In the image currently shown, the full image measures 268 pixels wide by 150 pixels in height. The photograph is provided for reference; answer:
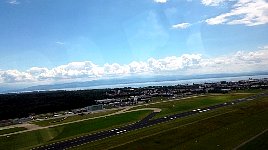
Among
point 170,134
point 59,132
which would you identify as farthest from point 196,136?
point 59,132

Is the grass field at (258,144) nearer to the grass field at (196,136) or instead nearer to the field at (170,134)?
the grass field at (196,136)

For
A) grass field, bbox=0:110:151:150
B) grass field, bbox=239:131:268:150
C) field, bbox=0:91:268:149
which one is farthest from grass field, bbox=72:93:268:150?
grass field, bbox=0:110:151:150

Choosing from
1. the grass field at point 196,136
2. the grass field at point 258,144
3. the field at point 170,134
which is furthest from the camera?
the field at point 170,134

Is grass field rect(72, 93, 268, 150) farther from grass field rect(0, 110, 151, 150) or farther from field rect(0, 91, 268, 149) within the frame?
grass field rect(0, 110, 151, 150)

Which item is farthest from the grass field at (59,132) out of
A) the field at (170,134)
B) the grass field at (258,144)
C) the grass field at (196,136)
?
the grass field at (258,144)

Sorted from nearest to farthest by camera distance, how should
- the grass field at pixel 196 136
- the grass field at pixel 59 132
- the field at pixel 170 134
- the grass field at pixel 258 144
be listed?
the grass field at pixel 258 144, the grass field at pixel 196 136, the field at pixel 170 134, the grass field at pixel 59 132

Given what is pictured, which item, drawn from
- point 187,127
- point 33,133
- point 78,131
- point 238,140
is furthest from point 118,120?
point 238,140

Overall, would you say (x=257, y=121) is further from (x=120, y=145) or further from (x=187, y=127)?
(x=120, y=145)

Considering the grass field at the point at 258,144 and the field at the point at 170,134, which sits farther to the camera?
the field at the point at 170,134

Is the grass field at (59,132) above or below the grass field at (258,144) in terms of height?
below
